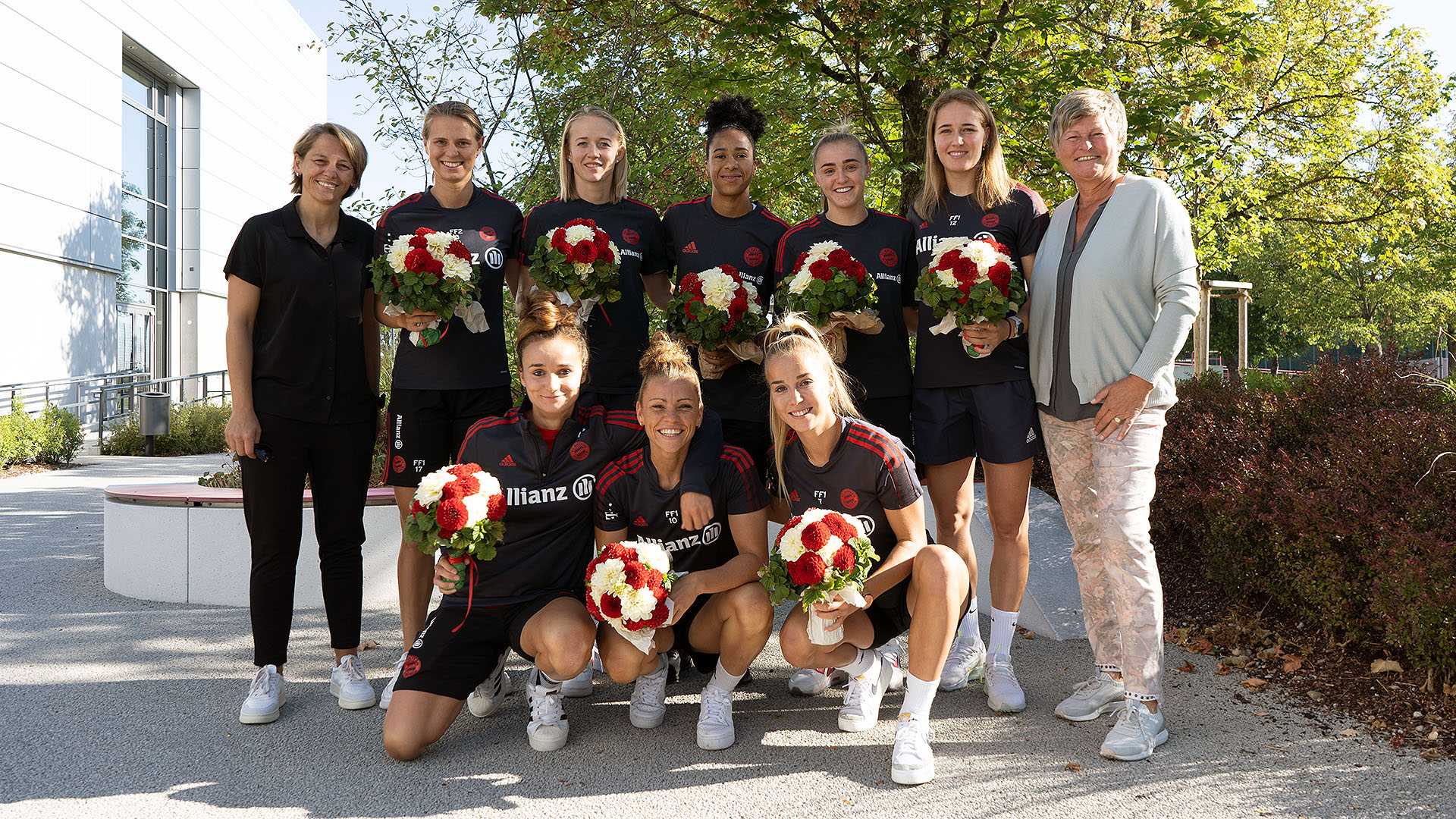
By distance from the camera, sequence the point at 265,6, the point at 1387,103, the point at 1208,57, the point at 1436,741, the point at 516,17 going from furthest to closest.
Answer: the point at 265,6 < the point at 1387,103 < the point at 1208,57 < the point at 516,17 < the point at 1436,741

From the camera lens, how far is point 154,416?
17.4 m

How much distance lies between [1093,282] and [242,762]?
12.4 feet

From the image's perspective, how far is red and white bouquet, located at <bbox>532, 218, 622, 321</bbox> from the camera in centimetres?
411

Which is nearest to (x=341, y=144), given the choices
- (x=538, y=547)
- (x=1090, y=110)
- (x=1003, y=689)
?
(x=538, y=547)

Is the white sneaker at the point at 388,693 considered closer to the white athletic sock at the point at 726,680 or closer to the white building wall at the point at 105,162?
the white athletic sock at the point at 726,680

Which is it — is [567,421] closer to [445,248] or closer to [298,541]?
[445,248]

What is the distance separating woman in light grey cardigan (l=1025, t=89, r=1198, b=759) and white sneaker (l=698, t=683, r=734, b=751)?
56.0 inches

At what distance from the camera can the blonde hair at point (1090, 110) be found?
380 cm

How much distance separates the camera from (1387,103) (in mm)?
17094

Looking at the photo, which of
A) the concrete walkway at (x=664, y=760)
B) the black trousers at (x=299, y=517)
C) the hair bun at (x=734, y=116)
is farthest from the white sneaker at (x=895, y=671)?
the hair bun at (x=734, y=116)

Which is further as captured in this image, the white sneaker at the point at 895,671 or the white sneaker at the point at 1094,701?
the white sneaker at the point at 895,671

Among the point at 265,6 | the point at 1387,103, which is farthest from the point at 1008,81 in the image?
the point at 265,6

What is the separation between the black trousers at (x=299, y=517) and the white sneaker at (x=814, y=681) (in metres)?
2.01

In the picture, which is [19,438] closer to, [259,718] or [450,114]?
[259,718]
